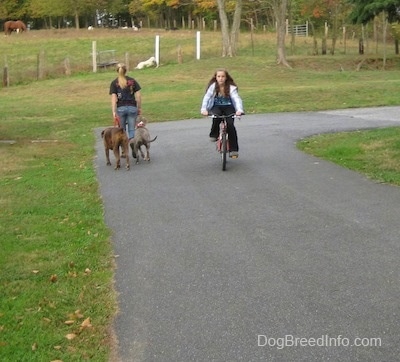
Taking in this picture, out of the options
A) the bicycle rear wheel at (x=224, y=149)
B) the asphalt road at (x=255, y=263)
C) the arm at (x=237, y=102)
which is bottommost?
the asphalt road at (x=255, y=263)

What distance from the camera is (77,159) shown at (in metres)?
14.7

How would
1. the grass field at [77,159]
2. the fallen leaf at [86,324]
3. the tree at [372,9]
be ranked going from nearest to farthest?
the fallen leaf at [86,324], the grass field at [77,159], the tree at [372,9]

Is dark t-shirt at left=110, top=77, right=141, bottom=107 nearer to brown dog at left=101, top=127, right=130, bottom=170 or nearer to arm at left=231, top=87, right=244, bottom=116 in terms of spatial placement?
brown dog at left=101, top=127, right=130, bottom=170

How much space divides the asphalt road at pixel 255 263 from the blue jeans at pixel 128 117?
1788 millimetres

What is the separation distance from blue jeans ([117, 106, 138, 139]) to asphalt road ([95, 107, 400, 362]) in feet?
5.87

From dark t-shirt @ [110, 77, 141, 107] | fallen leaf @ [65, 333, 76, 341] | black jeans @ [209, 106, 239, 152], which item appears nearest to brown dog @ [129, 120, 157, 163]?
dark t-shirt @ [110, 77, 141, 107]

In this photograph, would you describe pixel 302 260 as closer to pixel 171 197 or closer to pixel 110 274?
pixel 110 274

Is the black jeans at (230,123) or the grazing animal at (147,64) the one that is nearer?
the black jeans at (230,123)

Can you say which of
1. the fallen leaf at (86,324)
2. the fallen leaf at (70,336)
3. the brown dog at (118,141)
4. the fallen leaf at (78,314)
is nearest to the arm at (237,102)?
the brown dog at (118,141)

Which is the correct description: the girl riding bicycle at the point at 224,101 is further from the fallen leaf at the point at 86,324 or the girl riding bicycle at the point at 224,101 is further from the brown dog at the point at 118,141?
the fallen leaf at the point at 86,324

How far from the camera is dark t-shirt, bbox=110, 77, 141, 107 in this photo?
44.1 ft

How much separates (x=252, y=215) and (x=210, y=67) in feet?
108

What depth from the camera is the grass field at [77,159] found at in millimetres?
5238

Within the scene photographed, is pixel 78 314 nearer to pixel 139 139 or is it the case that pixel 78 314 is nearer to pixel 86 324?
pixel 86 324
